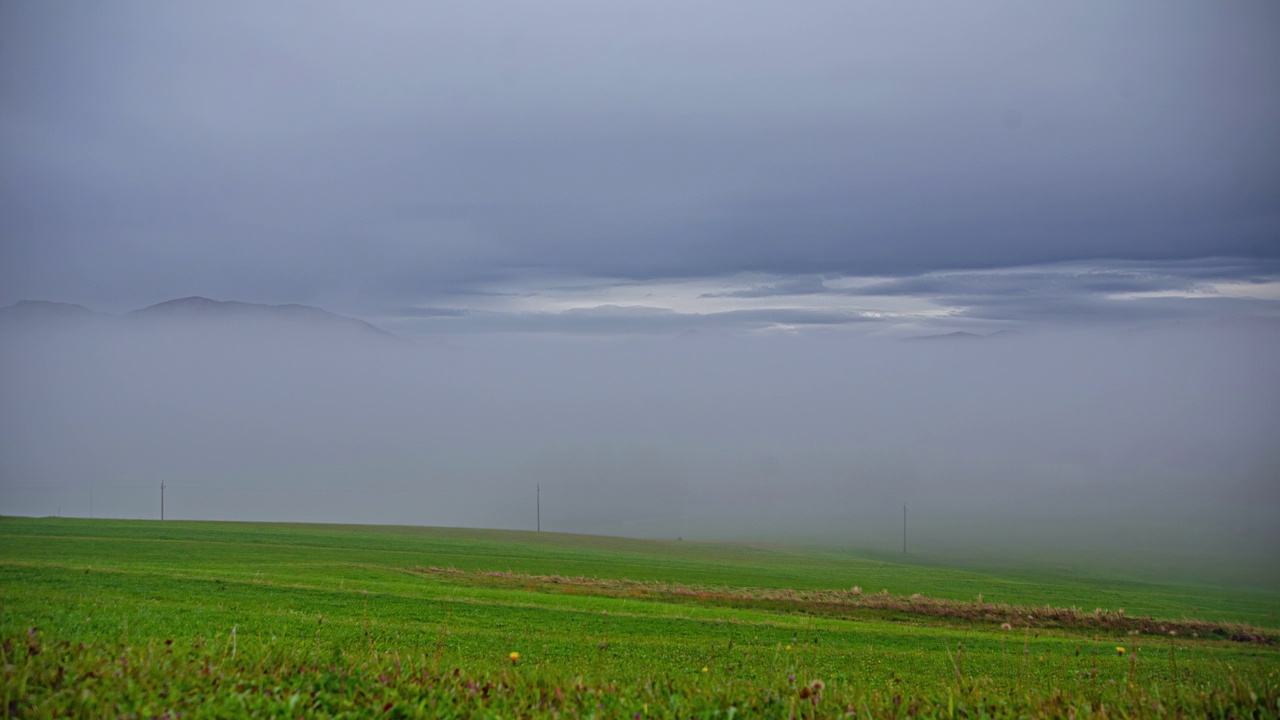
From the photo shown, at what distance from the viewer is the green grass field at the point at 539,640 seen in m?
7.77

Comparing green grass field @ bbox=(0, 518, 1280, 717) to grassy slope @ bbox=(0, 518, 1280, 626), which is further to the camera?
grassy slope @ bbox=(0, 518, 1280, 626)

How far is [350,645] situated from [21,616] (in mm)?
6326

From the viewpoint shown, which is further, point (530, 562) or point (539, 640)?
point (530, 562)

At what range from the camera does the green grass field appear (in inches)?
306

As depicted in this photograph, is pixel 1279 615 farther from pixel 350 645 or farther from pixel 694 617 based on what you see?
pixel 350 645

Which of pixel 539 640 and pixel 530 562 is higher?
pixel 539 640

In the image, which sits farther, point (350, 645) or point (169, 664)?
point (350, 645)

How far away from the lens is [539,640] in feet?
65.7

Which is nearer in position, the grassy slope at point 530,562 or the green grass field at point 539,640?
the green grass field at point 539,640

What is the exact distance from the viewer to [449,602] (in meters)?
26.4

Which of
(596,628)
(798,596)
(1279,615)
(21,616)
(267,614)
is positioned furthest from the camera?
(1279,615)

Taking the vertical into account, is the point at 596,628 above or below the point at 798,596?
above

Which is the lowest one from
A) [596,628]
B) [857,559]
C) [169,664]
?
[857,559]

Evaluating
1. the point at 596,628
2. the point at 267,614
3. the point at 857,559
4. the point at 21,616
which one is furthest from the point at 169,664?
the point at 857,559
